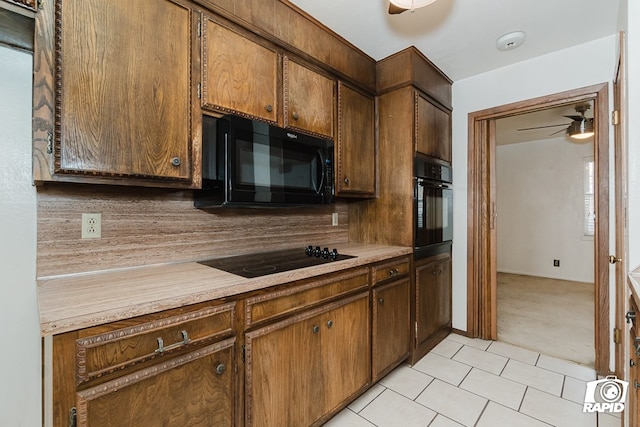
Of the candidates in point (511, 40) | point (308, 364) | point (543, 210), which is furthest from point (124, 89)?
point (543, 210)

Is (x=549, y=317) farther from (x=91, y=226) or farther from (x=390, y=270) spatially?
(x=91, y=226)

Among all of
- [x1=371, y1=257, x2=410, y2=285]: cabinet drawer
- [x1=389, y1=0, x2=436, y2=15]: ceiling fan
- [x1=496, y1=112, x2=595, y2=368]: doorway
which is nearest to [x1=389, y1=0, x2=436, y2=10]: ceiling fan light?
[x1=389, y1=0, x2=436, y2=15]: ceiling fan

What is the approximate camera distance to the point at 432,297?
2.50 meters

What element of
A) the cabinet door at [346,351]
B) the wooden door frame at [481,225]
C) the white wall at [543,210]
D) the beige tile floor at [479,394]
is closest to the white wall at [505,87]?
the wooden door frame at [481,225]

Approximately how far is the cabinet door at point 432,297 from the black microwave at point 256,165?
3.89 feet

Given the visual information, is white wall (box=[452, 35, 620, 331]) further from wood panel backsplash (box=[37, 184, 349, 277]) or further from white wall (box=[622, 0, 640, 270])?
wood panel backsplash (box=[37, 184, 349, 277])

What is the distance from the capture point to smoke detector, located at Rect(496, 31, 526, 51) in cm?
208

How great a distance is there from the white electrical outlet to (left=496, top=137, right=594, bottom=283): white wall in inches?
238

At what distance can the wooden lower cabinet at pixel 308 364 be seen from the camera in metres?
1.28

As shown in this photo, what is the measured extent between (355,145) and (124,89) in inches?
59.6

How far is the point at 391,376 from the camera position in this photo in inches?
83.3

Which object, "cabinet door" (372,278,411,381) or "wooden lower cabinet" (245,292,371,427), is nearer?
"wooden lower cabinet" (245,292,371,427)

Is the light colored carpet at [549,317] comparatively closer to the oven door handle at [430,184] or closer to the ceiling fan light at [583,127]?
the oven door handle at [430,184]

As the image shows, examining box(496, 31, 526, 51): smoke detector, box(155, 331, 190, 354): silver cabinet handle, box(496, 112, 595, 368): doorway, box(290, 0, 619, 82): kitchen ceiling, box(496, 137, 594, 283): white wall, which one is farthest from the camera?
box(496, 137, 594, 283): white wall
